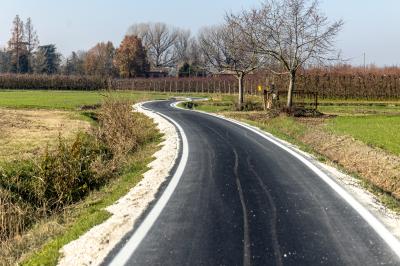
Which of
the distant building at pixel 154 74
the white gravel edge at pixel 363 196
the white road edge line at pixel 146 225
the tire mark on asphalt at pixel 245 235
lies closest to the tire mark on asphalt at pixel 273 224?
the tire mark on asphalt at pixel 245 235

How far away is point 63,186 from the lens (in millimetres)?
12078

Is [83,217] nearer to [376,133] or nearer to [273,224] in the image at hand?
[273,224]

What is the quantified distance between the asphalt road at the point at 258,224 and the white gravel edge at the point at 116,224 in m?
0.42

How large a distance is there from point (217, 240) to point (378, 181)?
6.11 meters

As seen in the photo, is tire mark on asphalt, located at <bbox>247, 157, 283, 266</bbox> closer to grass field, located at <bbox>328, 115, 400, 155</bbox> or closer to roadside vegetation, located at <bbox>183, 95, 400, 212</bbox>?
roadside vegetation, located at <bbox>183, 95, 400, 212</bbox>

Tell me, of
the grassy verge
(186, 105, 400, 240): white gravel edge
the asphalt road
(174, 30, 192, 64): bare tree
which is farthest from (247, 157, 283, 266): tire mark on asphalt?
(174, 30, 192, 64): bare tree

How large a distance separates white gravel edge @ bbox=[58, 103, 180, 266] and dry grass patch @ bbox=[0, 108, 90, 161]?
552 cm

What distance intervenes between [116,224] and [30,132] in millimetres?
15994

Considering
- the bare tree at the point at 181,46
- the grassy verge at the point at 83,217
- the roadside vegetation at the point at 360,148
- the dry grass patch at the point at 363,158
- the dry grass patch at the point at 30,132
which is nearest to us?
the grassy verge at the point at 83,217

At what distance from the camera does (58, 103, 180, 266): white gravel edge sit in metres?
5.74

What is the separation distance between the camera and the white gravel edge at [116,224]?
5.74m

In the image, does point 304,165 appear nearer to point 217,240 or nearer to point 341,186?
point 341,186

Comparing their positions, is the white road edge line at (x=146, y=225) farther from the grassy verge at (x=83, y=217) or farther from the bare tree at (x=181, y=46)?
the bare tree at (x=181, y=46)

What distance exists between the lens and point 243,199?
837 centimetres
